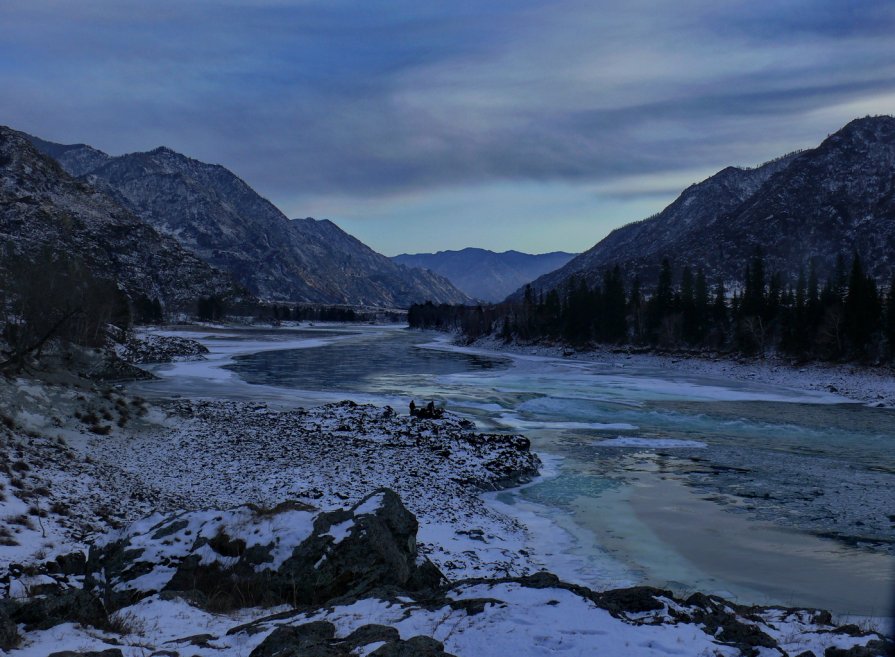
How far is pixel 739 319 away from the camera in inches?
3716

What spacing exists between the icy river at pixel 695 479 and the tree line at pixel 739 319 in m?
24.1

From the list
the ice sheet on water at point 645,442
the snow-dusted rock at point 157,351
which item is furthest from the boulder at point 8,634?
the snow-dusted rock at point 157,351

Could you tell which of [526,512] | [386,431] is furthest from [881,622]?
[386,431]

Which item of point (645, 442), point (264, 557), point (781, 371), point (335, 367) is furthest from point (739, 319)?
point (264, 557)

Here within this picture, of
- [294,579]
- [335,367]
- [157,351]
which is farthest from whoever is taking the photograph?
[157,351]

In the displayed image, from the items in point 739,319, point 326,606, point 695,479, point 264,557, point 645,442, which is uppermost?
point 739,319

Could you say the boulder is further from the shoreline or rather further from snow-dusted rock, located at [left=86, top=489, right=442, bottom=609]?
the shoreline

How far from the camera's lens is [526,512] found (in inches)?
769

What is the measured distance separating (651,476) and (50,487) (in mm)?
20685

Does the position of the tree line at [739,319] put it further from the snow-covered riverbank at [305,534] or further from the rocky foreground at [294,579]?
the rocky foreground at [294,579]

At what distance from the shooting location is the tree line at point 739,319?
75.3 metres

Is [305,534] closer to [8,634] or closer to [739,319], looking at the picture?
[8,634]

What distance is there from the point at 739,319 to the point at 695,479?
79.7 meters

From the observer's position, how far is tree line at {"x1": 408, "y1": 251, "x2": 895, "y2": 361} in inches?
2965
